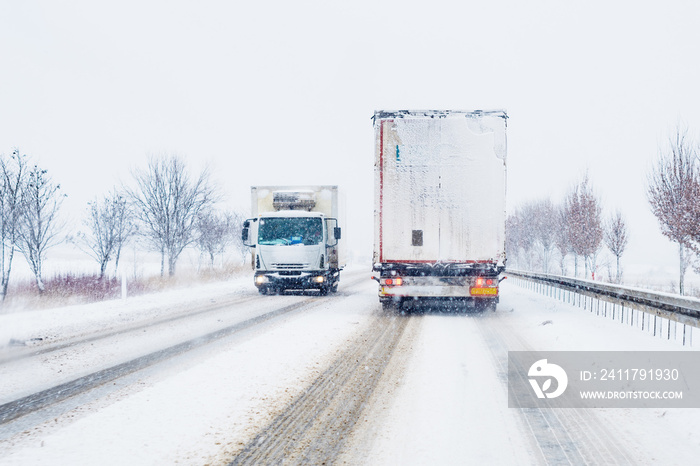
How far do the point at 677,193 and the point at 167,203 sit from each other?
25.0 metres

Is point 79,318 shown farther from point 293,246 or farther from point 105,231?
point 105,231

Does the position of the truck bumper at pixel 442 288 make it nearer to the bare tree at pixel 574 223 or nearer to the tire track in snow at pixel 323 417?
the tire track in snow at pixel 323 417

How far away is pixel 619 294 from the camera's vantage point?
11148mm

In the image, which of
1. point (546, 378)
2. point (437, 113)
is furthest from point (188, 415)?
point (437, 113)

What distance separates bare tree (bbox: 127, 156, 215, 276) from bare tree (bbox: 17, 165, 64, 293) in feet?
31.4

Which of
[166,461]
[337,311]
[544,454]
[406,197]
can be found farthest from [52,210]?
[544,454]

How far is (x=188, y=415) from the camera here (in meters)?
4.66

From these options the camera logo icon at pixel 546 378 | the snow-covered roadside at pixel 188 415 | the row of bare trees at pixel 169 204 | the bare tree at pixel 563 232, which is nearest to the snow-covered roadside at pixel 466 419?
the camera logo icon at pixel 546 378

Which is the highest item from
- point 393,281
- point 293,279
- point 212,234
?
point 212,234

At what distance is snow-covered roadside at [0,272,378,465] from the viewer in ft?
12.4

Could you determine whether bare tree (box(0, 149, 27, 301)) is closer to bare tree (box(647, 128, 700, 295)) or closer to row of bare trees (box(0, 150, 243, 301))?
row of bare trees (box(0, 150, 243, 301))

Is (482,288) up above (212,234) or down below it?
below

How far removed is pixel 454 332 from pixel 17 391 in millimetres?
6969

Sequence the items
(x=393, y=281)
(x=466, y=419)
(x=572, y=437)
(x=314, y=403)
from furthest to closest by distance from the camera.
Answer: (x=393, y=281)
(x=314, y=403)
(x=466, y=419)
(x=572, y=437)
